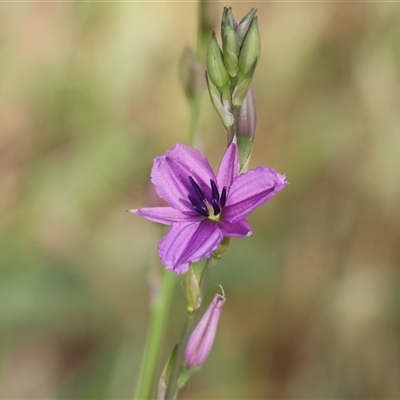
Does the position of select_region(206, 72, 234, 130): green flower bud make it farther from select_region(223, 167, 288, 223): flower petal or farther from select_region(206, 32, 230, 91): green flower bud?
select_region(223, 167, 288, 223): flower petal

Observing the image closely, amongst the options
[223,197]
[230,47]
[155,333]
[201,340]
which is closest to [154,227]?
[155,333]

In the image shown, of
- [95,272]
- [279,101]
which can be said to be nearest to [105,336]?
[95,272]

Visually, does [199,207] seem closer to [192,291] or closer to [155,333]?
[192,291]

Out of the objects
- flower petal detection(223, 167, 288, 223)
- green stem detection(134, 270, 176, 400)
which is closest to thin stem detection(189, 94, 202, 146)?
green stem detection(134, 270, 176, 400)

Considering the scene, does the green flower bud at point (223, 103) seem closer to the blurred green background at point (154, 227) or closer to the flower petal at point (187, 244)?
the flower petal at point (187, 244)

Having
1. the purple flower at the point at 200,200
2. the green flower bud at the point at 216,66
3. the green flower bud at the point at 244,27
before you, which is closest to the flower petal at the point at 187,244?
the purple flower at the point at 200,200
